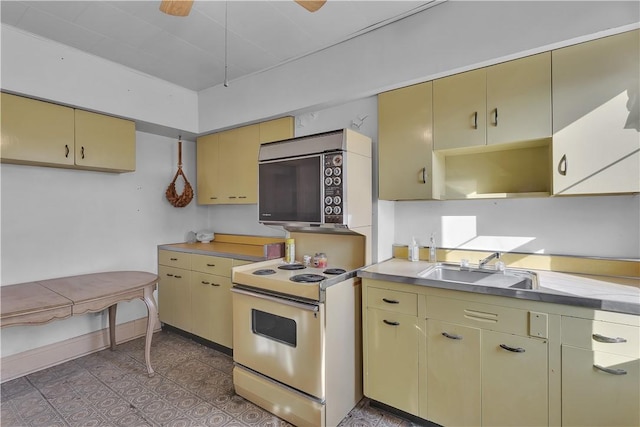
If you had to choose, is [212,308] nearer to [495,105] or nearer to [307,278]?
[307,278]

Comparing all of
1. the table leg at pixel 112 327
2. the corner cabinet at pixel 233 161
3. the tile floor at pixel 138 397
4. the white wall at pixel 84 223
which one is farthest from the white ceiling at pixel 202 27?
the tile floor at pixel 138 397

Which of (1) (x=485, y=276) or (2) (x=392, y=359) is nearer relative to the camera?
(2) (x=392, y=359)

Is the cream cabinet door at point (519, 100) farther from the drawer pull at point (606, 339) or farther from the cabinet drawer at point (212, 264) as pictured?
the cabinet drawer at point (212, 264)

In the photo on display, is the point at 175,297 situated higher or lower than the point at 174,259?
lower

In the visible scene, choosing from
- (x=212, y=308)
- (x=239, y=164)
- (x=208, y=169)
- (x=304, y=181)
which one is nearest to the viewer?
(x=304, y=181)

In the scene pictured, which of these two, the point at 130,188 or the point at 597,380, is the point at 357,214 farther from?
the point at 130,188

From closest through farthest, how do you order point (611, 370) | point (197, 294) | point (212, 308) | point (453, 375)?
point (611, 370), point (453, 375), point (212, 308), point (197, 294)

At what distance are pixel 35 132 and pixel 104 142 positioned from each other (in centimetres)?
47

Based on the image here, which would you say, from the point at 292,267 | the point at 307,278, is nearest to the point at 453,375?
the point at 307,278

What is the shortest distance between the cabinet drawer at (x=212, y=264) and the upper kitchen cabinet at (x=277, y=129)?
1201 millimetres

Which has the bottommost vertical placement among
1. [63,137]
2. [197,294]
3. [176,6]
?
[197,294]

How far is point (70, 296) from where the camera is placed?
7.09ft

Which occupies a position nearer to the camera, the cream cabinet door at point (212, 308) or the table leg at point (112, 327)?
the cream cabinet door at point (212, 308)

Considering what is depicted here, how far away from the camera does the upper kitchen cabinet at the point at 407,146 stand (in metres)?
2.07
